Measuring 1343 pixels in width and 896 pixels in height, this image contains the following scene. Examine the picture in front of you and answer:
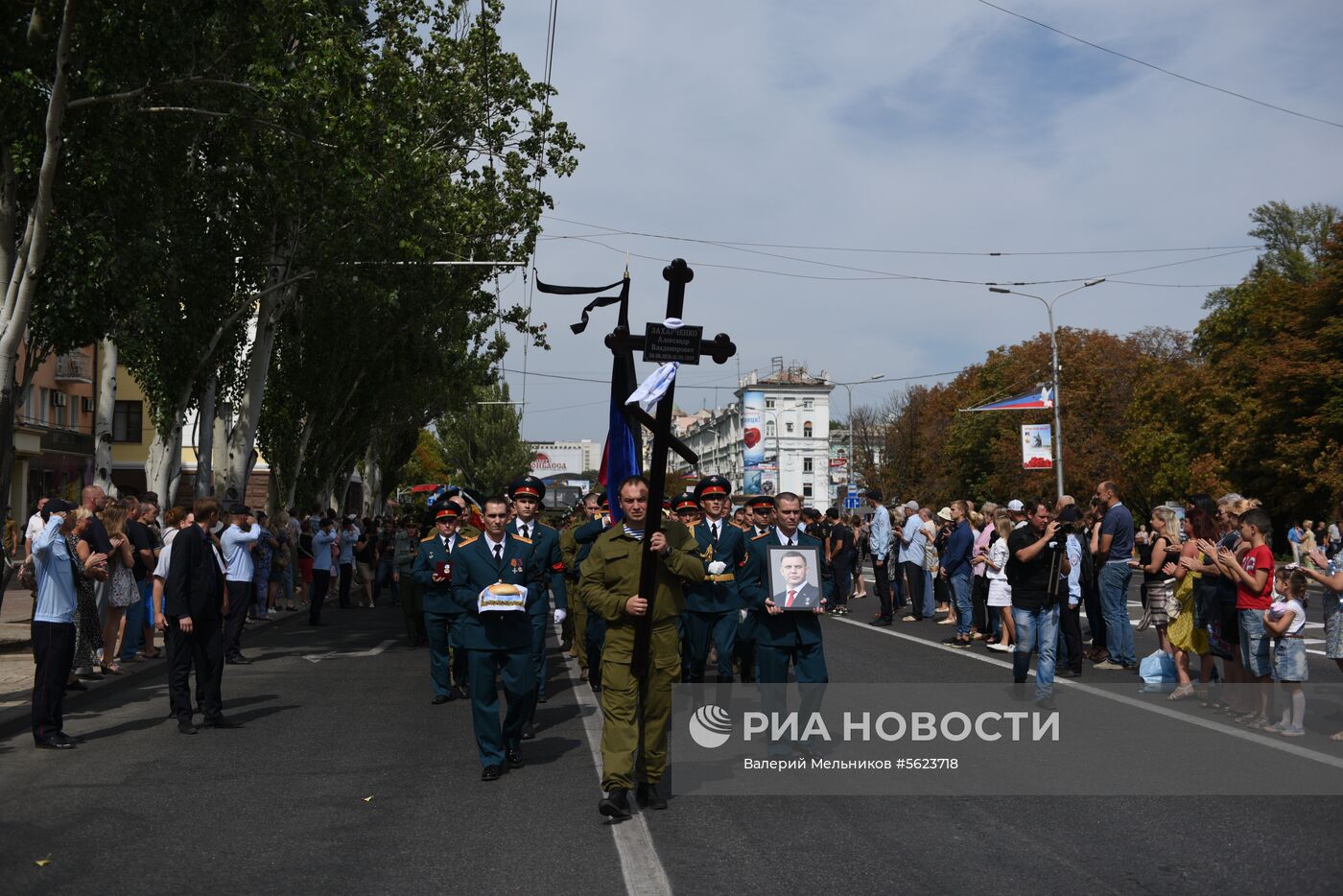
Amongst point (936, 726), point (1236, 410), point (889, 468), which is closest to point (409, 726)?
point (936, 726)

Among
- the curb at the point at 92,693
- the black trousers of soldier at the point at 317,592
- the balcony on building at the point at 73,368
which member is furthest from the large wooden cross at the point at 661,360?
the balcony on building at the point at 73,368

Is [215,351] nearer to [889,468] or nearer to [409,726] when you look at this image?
[409,726]

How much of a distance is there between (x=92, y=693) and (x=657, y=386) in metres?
7.93

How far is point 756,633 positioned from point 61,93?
35.2ft

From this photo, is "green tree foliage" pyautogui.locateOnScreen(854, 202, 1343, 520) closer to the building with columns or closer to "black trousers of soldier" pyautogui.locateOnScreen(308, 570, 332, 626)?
"black trousers of soldier" pyautogui.locateOnScreen(308, 570, 332, 626)

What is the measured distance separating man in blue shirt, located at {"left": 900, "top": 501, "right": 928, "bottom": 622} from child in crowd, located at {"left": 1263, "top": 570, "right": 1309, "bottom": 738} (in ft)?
33.8

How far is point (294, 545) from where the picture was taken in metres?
25.9

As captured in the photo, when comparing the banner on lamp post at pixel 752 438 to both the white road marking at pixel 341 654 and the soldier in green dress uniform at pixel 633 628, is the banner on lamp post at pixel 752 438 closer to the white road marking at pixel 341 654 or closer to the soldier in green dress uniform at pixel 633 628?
the white road marking at pixel 341 654

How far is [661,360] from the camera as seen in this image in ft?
23.2

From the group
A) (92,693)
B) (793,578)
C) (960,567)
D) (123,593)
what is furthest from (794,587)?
(960,567)

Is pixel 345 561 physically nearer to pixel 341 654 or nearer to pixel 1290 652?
pixel 341 654

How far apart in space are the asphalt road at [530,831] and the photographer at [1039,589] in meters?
1.97

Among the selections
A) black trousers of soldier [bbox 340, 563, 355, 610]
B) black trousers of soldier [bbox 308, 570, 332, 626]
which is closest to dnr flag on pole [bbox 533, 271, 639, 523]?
black trousers of soldier [bbox 308, 570, 332, 626]

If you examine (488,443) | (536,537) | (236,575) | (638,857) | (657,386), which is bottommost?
(638,857)
